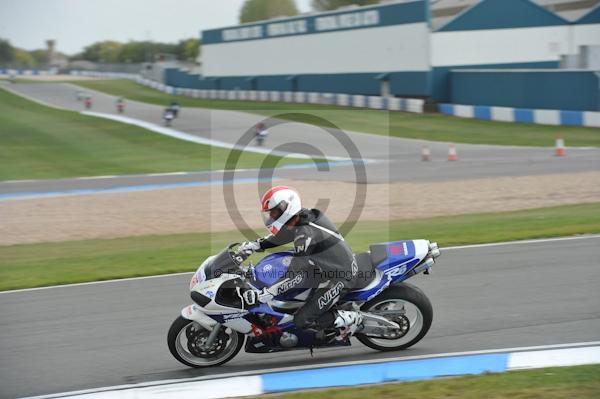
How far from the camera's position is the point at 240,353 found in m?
8.08

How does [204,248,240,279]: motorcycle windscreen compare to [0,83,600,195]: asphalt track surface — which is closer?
[204,248,240,279]: motorcycle windscreen

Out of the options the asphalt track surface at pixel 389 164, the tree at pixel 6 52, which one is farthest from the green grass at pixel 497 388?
the tree at pixel 6 52

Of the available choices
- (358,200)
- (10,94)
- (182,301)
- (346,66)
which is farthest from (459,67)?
(10,94)

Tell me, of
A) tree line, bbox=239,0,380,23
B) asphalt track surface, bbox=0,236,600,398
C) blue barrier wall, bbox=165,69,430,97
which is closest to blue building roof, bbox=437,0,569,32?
blue barrier wall, bbox=165,69,430,97

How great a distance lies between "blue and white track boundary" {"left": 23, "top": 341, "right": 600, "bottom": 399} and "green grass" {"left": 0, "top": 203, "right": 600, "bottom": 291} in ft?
16.4

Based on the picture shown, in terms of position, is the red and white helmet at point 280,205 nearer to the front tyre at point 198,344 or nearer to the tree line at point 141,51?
the front tyre at point 198,344

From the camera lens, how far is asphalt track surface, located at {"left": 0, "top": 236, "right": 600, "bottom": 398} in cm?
763

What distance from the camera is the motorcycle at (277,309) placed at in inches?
289

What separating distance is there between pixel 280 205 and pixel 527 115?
33379mm

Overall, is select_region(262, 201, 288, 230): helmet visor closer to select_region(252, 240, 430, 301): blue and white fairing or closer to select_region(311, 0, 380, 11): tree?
select_region(252, 240, 430, 301): blue and white fairing

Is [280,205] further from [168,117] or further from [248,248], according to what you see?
[168,117]

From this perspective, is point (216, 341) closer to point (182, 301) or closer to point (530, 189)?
point (182, 301)

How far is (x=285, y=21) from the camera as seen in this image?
207ft

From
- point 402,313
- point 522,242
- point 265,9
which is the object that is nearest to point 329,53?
point 522,242
